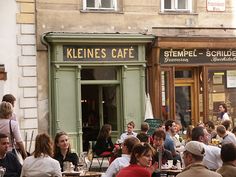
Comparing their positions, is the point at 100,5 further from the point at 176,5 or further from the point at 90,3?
the point at 176,5

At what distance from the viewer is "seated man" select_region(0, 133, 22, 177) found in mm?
10102

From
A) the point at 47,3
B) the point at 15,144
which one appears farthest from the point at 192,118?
the point at 15,144

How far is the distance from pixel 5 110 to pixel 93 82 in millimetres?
8918

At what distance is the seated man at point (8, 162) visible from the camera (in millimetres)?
10102

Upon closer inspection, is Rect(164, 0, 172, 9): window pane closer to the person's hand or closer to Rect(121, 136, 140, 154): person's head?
the person's hand

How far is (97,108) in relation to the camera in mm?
21125

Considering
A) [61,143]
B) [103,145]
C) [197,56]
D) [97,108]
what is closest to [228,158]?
[61,143]

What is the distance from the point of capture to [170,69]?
2136cm

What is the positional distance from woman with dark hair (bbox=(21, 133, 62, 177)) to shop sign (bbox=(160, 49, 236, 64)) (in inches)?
455

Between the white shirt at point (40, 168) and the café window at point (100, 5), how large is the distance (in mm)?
11330

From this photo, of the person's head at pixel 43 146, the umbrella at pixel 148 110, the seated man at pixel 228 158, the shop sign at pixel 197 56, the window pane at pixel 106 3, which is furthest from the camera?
the shop sign at pixel 197 56

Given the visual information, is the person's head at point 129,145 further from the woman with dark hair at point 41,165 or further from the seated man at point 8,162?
the seated man at point 8,162

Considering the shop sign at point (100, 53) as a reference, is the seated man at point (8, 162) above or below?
below

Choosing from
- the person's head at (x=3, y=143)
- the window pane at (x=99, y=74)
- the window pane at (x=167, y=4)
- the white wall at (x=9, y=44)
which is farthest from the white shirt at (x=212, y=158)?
the window pane at (x=167, y=4)
